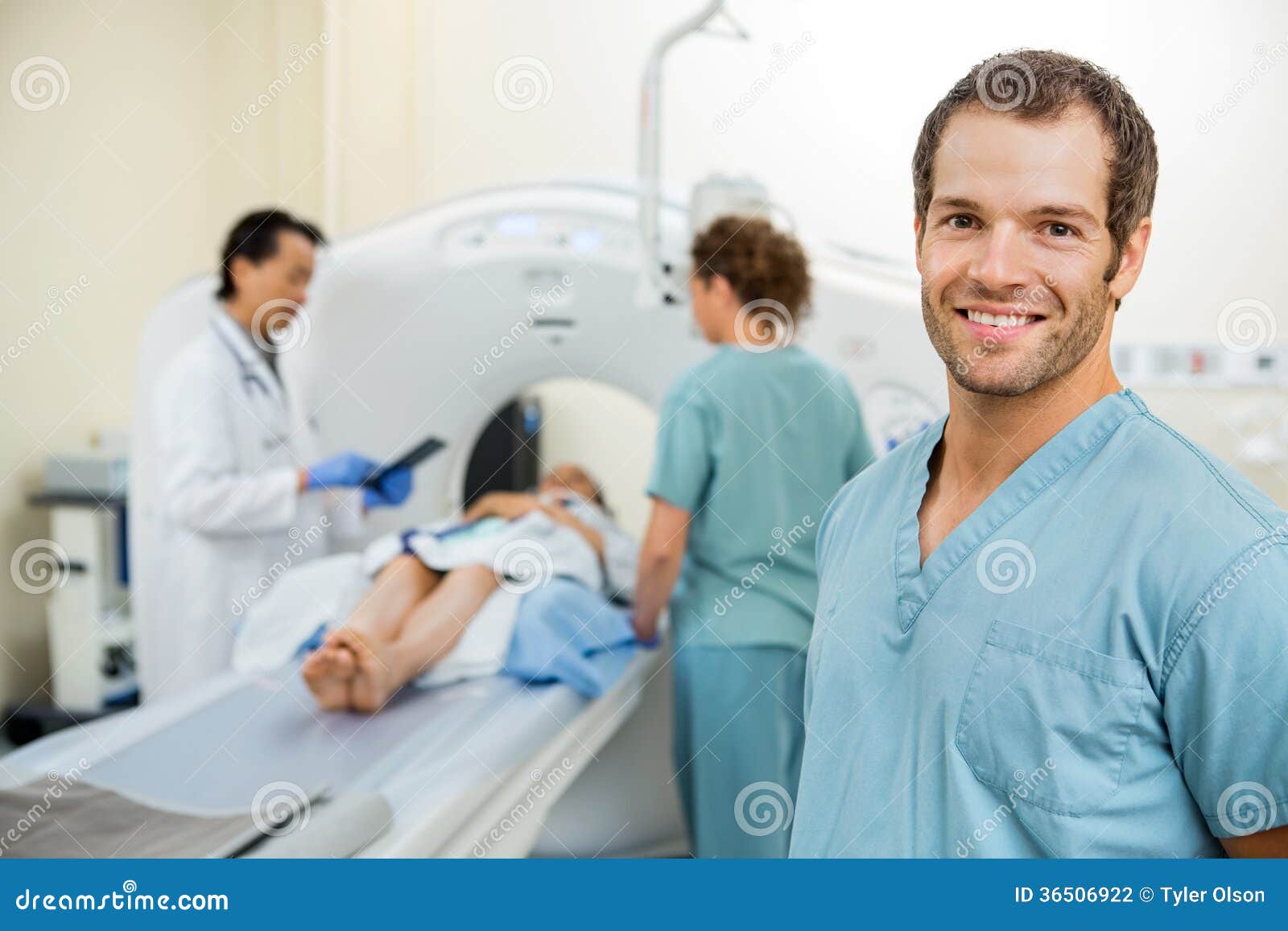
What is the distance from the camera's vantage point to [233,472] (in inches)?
76.5

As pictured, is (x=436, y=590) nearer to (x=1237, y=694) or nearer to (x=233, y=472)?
(x=233, y=472)

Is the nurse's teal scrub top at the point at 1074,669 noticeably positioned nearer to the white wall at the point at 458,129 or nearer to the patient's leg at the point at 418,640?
the patient's leg at the point at 418,640

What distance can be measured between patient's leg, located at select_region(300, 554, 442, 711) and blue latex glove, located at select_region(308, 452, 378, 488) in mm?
180

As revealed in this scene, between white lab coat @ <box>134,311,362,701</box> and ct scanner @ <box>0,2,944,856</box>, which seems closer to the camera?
ct scanner @ <box>0,2,944,856</box>

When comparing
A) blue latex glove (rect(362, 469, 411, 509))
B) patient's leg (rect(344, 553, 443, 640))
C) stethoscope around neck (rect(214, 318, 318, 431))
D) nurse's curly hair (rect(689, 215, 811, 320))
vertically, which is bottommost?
patient's leg (rect(344, 553, 443, 640))

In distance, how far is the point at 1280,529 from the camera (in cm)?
63

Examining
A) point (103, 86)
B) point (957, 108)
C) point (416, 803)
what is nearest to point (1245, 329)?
point (957, 108)

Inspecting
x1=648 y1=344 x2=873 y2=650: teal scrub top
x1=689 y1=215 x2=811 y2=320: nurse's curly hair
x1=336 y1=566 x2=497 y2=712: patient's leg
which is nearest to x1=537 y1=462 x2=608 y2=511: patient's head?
x1=336 y1=566 x2=497 y2=712: patient's leg

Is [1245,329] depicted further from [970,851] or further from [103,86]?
[103,86]

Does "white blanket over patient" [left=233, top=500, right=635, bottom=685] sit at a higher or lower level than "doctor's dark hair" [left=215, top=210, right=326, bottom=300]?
lower

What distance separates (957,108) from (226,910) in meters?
0.92

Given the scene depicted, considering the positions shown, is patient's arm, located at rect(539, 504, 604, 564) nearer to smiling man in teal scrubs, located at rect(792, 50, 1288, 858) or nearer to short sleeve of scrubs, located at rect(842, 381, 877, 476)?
short sleeve of scrubs, located at rect(842, 381, 877, 476)

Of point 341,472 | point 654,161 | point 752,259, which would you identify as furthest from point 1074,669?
point 341,472

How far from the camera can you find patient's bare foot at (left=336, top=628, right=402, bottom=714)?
1574 mm
